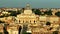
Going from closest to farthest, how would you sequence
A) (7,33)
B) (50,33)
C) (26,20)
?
(50,33) < (7,33) < (26,20)

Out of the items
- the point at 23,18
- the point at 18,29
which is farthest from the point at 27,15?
the point at 18,29

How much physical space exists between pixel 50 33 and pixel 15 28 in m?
3.21

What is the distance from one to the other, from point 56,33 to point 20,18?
10.4 m

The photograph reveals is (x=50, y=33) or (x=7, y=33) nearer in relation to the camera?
(x=50, y=33)

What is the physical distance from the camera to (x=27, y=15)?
91.2 feet

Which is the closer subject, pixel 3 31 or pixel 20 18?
pixel 3 31

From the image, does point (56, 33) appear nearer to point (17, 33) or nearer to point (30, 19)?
point (17, 33)

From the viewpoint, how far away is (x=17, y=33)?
19.0 meters

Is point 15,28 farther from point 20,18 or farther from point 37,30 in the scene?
point 20,18

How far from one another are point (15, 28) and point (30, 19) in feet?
26.0

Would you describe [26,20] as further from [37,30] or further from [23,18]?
[37,30]

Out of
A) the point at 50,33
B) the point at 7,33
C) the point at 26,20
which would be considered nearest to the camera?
the point at 50,33

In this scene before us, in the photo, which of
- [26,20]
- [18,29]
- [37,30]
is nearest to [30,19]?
[26,20]

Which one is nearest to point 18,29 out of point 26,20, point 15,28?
point 15,28
